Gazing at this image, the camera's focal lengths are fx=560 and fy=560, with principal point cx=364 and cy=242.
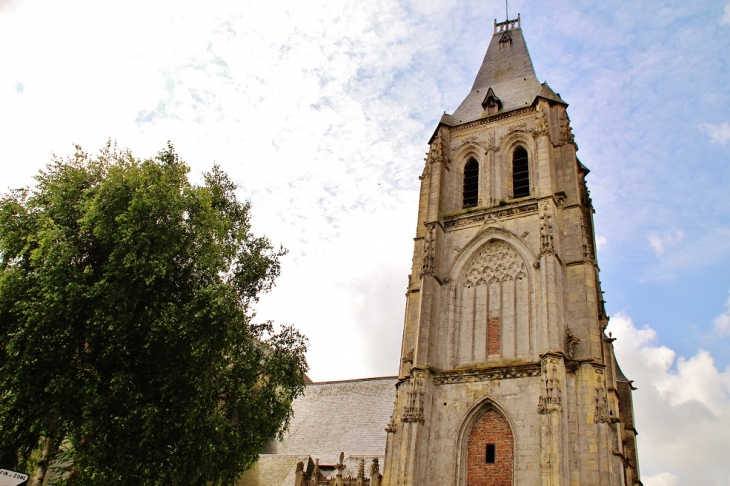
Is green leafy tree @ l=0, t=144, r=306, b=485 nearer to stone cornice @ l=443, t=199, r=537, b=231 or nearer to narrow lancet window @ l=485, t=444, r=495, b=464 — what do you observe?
narrow lancet window @ l=485, t=444, r=495, b=464

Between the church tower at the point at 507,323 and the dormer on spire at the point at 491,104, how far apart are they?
3.6 inches

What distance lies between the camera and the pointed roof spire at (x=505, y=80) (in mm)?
24750

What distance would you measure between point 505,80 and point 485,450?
697 inches

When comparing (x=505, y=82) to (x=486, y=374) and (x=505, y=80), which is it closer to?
(x=505, y=80)

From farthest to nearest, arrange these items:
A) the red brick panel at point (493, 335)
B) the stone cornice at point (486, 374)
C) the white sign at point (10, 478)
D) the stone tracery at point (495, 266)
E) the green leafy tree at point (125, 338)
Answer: the stone tracery at point (495, 266), the red brick panel at point (493, 335), the stone cornice at point (486, 374), the green leafy tree at point (125, 338), the white sign at point (10, 478)

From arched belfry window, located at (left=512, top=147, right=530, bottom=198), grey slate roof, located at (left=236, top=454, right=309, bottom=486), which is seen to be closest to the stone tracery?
arched belfry window, located at (left=512, top=147, right=530, bottom=198)

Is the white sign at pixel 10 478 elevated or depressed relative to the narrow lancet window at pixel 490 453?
depressed

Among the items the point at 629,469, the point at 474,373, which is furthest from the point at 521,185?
the point at 629,469

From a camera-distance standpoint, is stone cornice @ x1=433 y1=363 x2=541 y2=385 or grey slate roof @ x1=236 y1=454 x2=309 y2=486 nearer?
stone cornice @ x1=433 y1=363 x2=541 y2=385

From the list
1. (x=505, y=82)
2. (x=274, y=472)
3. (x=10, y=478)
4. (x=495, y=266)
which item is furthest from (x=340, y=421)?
(x=10, y=478)

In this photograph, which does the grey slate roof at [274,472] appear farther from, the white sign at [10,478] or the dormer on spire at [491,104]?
the white sign at [10,478]

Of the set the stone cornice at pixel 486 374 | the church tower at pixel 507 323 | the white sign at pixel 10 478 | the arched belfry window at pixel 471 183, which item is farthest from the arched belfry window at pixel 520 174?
the white sign at pixel 10 478

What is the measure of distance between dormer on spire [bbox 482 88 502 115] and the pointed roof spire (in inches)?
1.9

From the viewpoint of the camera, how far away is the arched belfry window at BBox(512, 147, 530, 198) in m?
22.0
